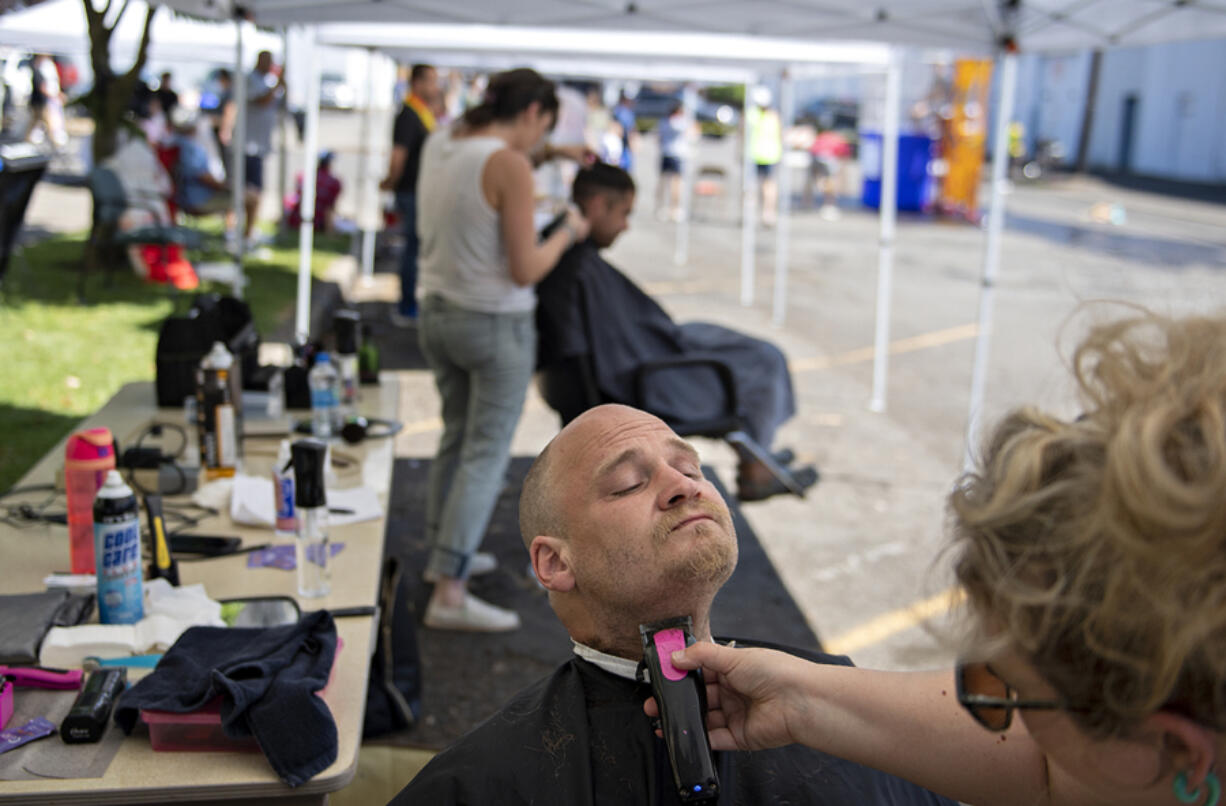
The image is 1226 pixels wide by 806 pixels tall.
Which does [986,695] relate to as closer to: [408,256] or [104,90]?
[408,256]

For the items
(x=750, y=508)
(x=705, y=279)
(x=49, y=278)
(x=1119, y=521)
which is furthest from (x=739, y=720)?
(x=705, y=279)

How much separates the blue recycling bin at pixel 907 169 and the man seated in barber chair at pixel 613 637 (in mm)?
17130

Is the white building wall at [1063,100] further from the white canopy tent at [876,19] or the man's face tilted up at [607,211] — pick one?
the man's face tilted up at [607,211]

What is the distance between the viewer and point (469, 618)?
4070 millimetres

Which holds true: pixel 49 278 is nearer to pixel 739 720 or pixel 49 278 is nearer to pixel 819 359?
pixel 819 359

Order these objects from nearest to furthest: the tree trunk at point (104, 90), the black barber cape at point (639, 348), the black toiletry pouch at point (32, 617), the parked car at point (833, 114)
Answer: the black toiletry pouch at point (32, 617)
the black barber cape at point (639, 348)
the tree trunk at point (104, 90)
the parked car at point (833, 114)

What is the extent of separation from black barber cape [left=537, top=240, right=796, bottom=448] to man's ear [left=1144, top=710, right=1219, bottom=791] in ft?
12.3

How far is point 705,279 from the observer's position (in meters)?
11.8

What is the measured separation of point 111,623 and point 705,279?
10014 mm

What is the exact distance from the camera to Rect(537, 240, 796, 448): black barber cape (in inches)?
184

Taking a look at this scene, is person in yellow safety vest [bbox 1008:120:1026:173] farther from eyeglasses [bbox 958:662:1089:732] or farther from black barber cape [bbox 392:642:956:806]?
eyeglasses [bbox 958:662:1089:732]

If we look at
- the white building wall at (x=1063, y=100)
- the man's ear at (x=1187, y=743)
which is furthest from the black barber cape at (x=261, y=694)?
the white building wall at (x=1063, y=100)

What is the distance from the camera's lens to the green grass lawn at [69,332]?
561 cm

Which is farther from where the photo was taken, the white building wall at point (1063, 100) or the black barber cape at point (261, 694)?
the white building wall at point (1063, 100)
